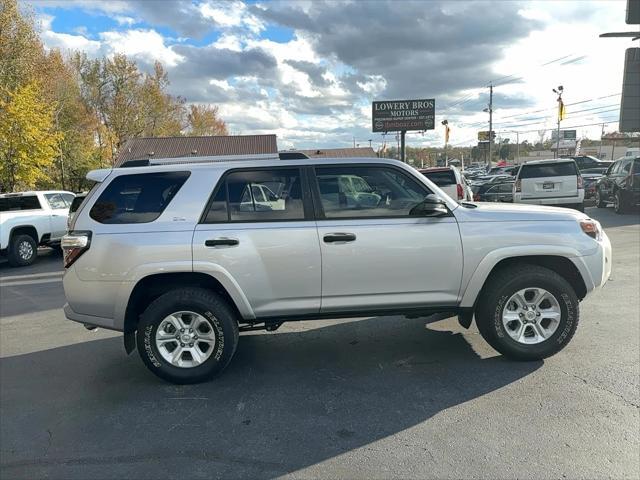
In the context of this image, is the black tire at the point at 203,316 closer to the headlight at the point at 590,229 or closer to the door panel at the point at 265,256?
the door panel at the point at 265,256

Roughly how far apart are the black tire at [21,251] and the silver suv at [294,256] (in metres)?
8.38

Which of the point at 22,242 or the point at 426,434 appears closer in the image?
the point at 426,434

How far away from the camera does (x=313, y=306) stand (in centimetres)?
408

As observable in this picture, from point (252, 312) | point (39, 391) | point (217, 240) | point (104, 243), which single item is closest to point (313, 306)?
point (252, 312)

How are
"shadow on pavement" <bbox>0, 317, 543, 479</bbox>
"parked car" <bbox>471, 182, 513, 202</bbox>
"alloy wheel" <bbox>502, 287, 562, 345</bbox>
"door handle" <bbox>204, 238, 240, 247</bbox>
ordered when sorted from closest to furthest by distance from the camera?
"shadow on pavement" <bbox>0, 317, 543, 479</bbox>, "door handle" <bbox>204, 238, 240, 247</bbox>, "alloy wheel" <bbox>502, 287, 562, 345</bbox>, "parked car" <bbox>471, 182, 513, 202</bbox>

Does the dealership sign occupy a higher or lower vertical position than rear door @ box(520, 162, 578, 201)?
higher

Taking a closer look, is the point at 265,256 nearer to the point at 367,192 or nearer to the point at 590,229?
the point at 367,192

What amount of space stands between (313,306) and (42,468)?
2172mm

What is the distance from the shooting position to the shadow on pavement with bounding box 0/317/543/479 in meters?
3.04

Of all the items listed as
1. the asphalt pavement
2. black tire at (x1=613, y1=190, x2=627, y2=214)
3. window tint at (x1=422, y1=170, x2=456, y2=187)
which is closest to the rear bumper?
the asphalt pavement

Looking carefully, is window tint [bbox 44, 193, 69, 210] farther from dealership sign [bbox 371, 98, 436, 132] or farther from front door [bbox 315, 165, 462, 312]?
dealership sign [bbox 371, 98, 436, 132]

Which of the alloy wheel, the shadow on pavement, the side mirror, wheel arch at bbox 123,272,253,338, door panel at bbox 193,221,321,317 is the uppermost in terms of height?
the side mirror

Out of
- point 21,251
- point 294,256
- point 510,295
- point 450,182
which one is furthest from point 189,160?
point 21,251

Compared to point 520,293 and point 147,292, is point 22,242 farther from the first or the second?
point 520,293
